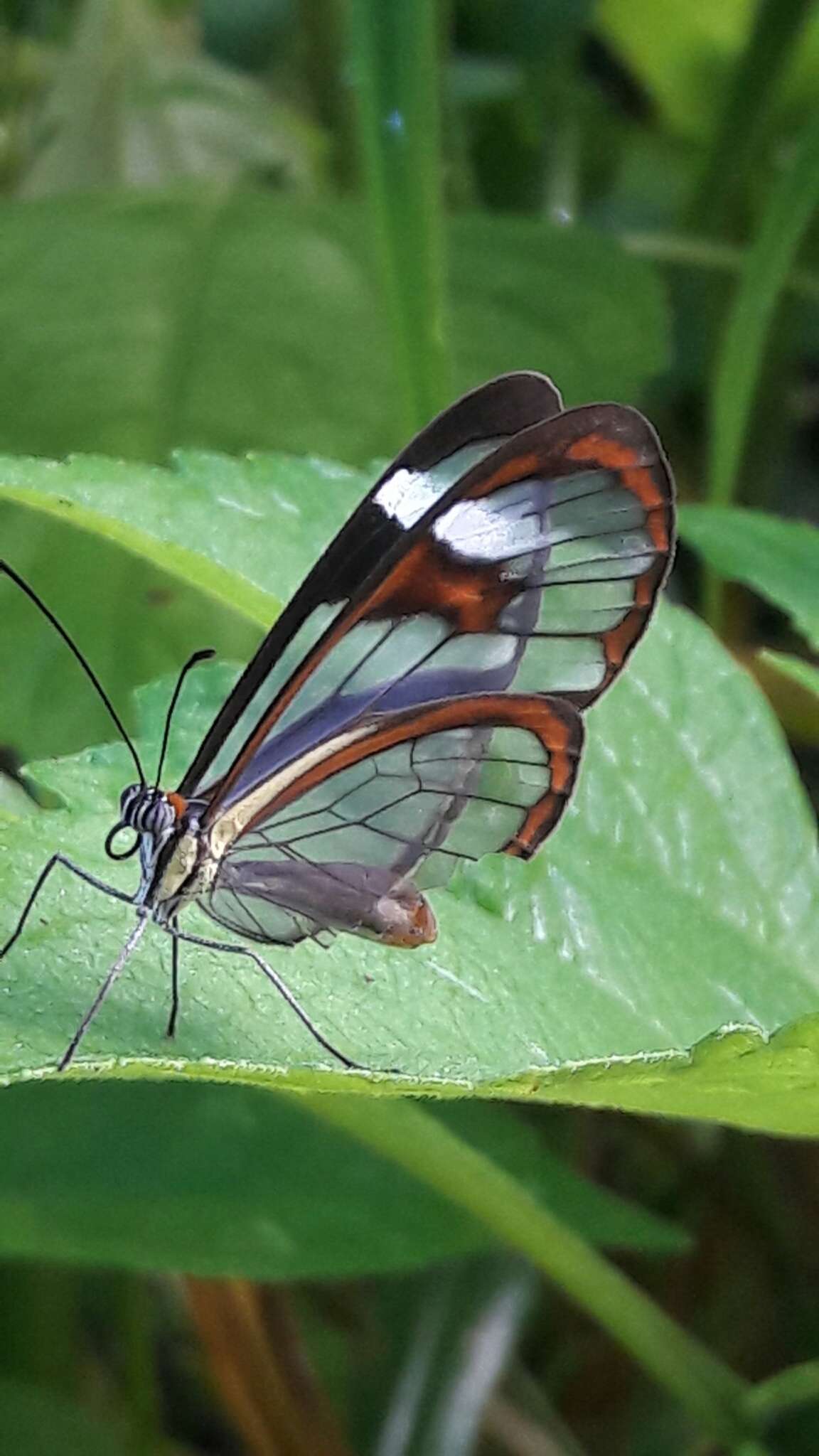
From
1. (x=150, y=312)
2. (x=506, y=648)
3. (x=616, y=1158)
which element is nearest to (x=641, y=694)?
(x=506, y=648)

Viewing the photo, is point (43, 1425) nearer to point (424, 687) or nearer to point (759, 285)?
point (424, 687)

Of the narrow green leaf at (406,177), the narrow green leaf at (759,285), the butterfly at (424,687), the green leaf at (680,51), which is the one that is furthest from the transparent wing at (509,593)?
the green leaf at (680,51)

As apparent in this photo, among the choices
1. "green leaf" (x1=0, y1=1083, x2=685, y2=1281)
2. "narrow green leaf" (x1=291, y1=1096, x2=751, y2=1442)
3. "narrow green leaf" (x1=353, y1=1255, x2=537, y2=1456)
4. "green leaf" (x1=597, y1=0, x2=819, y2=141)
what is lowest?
"narrow green leaf" (x1=353, y1=1255, x2=537, y2=1456)

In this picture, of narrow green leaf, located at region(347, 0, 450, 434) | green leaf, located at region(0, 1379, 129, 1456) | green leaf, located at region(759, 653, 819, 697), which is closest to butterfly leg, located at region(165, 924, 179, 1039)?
green leaf, located at region(759, 653, 819, 697)

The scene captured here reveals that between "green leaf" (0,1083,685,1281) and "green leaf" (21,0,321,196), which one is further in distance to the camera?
"green leaf" (21,0,321,196)

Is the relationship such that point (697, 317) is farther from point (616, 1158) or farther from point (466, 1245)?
point (466, 1245)

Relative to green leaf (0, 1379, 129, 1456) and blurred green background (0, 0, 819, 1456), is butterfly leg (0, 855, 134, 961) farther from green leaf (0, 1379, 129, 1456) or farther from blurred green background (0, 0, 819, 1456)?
green leaf (0, 1379, 129, 1456)
